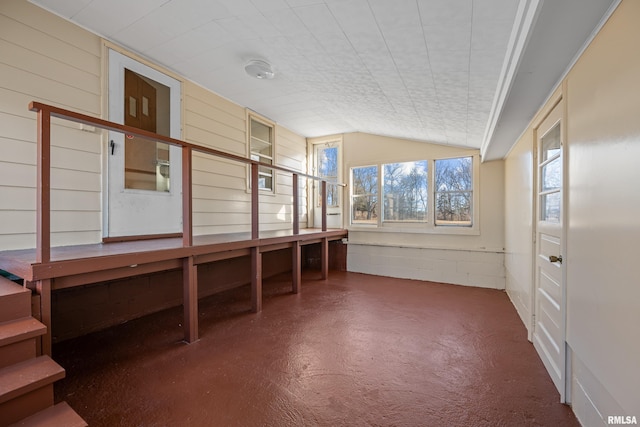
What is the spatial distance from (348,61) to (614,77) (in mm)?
2046

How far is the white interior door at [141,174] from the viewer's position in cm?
306

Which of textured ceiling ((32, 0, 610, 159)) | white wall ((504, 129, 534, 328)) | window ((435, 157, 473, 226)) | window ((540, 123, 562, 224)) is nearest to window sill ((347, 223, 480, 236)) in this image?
window ((435, 157, 473, 226))

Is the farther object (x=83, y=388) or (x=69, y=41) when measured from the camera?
(x=69, y=41)

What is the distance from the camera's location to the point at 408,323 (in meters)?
3.23

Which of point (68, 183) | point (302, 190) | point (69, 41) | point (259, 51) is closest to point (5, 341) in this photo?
point (68, 183)

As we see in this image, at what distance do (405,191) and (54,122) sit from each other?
5.21 meters

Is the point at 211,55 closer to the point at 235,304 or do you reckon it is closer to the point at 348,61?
the point at 348,61

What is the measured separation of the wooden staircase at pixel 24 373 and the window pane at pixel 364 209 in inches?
204

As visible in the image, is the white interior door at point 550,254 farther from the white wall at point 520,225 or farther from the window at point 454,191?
the window at point 454,191

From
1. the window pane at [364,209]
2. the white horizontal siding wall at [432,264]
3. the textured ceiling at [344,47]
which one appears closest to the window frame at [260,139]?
the textured ceiling at [344,47]

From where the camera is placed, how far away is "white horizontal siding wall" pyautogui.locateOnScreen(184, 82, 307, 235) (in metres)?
3.98

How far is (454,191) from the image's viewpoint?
16.9 ft

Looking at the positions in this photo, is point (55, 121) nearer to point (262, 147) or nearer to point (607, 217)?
point (262, 147)

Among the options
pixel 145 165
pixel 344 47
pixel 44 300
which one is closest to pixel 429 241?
pixel 344 47
